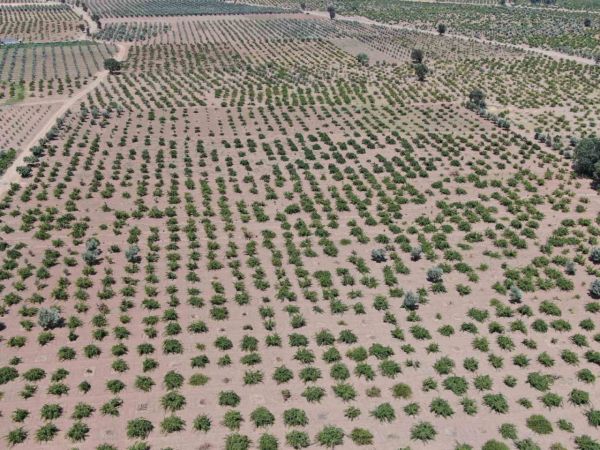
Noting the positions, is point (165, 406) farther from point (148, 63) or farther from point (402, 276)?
point (148, 63)

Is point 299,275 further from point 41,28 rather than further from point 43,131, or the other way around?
point 41,28

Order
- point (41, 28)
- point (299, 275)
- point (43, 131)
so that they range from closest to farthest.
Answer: point (299, 275) → point (43, 131) → point (41, 28)

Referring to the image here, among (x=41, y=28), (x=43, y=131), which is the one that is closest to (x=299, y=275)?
(x=43, y=131)

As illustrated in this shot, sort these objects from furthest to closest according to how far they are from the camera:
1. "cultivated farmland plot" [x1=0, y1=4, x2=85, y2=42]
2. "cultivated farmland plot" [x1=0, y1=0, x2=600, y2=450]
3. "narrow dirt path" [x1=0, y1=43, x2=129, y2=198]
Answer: "cultivated farmland plot" [x1=0, y1=4, x2=85, y2=42]
"narrow dirt path" [x1=0, y1=43, x2=129, y2=198]
"cultivated farmland plot" [x1=0, y1=0, x2=600, y2=450]

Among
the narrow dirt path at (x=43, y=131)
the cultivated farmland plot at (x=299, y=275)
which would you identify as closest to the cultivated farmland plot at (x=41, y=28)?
the narrow dirt path at (x=43, y=131)

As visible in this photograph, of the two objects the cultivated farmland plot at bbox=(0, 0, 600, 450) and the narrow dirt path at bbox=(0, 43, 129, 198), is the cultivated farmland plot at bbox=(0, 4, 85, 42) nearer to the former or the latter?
the narrow dirt path at bbox=(0, 43, 129, 198)

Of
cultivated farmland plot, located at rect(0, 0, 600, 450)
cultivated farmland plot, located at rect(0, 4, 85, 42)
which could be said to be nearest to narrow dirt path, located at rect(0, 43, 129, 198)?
cultivated farmland plot, located at rect(0, 0, 600, 450)
